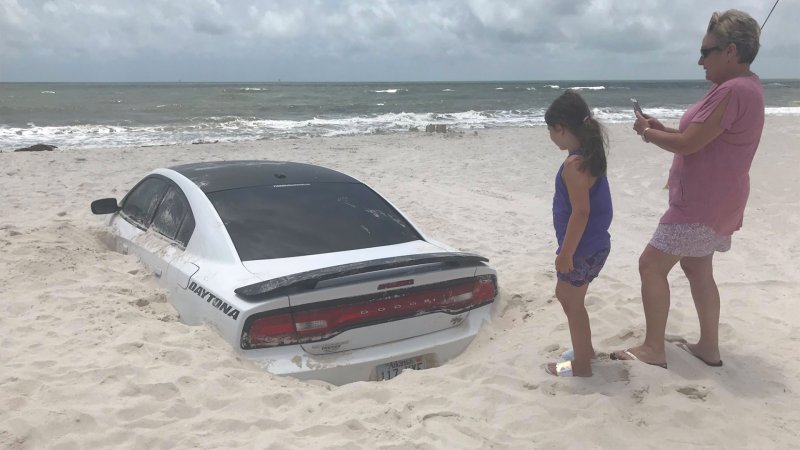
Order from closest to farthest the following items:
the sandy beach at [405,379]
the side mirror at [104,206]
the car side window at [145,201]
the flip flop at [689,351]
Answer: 1. the sandy beach at [405,379]
2. the flip flop at [689,351]
3. the car side window at [145,201]
4. the side mirror at [104,206]

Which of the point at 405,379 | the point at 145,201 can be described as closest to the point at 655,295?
the point at 405,379

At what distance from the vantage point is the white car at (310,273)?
3.03 m

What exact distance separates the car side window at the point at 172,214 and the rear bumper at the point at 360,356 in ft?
4.05

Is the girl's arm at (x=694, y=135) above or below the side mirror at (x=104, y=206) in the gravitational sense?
above

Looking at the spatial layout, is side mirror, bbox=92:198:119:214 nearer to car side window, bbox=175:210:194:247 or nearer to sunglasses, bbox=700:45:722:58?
car side window, bbox=175:210:194:247

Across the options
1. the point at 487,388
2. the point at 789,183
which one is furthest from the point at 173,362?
the point at 789,183

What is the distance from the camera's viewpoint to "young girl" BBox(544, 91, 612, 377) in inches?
115

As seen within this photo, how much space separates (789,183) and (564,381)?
8.60 m

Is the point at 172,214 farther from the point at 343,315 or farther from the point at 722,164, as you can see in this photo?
the point at 722,164

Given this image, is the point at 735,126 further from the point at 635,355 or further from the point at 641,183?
the point at 641,183

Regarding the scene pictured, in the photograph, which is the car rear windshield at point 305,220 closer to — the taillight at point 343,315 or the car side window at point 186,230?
the car side window at point 186,230

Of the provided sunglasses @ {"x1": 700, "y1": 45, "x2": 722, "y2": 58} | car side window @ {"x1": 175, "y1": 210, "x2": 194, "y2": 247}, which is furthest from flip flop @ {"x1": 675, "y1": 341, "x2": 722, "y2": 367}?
car side window @ {"x1": 175, "y1": 210, "x2": 194, "y2": 247}

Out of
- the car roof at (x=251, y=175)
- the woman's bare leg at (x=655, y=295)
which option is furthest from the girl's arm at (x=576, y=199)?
the car roof at (x=251, y=175)

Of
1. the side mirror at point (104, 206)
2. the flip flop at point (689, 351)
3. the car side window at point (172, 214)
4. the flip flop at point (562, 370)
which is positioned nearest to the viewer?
the flip flop at point (562, 370)
